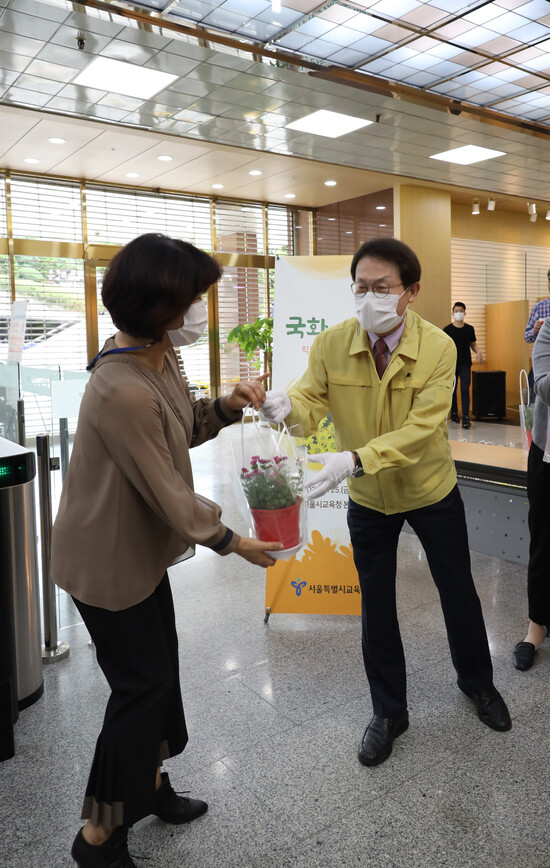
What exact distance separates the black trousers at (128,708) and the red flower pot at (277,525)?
0.33 metres

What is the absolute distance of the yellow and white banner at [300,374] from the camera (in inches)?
131

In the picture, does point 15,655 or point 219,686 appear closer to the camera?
point 15,655

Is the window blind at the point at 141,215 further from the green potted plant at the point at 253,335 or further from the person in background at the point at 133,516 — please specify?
the person in background at the point at 133,516

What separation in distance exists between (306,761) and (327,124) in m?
7.36

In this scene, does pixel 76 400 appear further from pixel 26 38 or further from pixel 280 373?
pixel 26 38

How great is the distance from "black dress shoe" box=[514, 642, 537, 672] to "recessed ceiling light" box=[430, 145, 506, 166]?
7.83 m

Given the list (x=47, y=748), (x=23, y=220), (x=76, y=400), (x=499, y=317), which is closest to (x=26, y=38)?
(x=76, y=400)

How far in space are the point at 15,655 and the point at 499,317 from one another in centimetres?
1099

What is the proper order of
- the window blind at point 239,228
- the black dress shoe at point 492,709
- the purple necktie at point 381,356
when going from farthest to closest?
1. the window blind at point 239,228
2. the black dress shoe at point 492,709
3. the purple necktie at point 381,356

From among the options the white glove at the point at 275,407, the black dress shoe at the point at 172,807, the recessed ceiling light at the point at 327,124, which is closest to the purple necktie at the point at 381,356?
the white glove at the point at 275,407

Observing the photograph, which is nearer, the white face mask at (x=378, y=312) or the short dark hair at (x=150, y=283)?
the short dark hair at (x=150, y=283)

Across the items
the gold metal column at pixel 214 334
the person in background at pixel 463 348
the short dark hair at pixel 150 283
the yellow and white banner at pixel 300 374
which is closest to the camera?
the short dark hair at pixel 150 283

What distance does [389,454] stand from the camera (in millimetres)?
1959

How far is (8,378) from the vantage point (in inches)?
154
